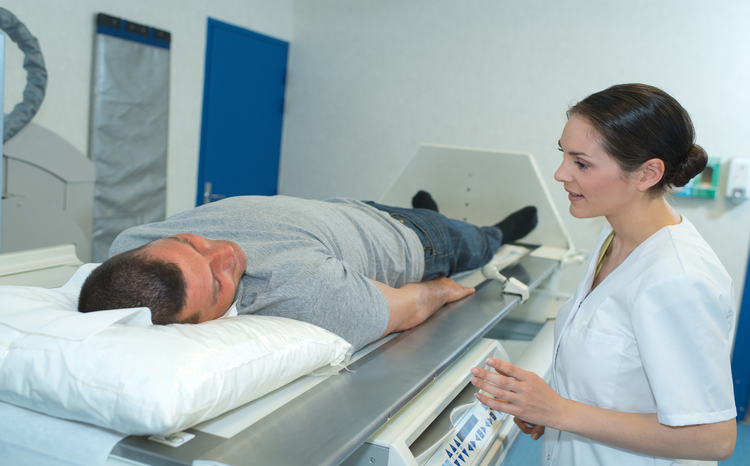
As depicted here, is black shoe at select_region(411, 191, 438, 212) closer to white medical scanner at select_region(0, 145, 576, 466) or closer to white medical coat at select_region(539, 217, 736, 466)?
white medical scanner at select_region(0, 145, 576, 466)

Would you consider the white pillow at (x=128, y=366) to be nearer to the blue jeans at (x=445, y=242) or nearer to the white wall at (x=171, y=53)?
the blue jeans at (x=445, y=242)

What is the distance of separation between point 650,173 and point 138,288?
1.00m

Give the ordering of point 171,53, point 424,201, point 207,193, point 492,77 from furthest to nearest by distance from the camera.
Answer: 1. point 207,193
2. point 492,77
3. point 171,53
4. point 424,201

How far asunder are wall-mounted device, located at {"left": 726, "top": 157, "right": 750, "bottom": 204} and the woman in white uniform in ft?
7.30

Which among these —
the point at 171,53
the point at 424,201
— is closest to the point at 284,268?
the point at 424,201

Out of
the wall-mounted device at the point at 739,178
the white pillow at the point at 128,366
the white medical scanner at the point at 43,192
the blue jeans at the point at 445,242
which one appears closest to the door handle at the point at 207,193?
the white medical scanner at the point at 43,192

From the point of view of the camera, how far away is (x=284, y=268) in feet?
4.11

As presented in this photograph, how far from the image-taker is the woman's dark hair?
1.00 meters

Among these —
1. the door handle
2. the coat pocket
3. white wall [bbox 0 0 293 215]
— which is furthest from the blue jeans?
the door handle

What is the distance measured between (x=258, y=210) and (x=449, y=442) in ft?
2.62

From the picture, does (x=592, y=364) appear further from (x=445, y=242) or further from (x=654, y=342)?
(x=445, y=242)

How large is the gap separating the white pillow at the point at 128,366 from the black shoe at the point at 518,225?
1.82 m

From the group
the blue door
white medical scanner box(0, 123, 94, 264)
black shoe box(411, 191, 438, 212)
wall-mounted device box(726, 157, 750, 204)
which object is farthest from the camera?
the blue door

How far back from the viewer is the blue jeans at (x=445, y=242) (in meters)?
1.88
